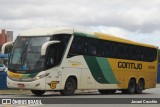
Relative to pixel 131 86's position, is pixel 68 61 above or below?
above

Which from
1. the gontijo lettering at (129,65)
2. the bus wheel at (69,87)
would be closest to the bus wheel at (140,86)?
the gontijo lettering at (129,65)

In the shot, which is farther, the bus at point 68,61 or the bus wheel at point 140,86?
the bus wheel at point 140,86

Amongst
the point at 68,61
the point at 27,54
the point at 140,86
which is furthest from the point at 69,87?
the point at 140,86

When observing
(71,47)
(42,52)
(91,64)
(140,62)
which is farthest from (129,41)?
(42,52)

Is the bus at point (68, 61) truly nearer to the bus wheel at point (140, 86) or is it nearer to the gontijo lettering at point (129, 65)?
the gontijo lettering at point (129, 65)

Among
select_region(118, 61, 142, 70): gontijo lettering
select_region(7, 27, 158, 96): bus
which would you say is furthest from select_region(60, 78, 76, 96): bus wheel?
select_region(118, 61, 142, 70): gontijo lettering

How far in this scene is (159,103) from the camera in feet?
70.8

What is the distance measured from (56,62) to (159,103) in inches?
227

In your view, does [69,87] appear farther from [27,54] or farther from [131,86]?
[131,86]

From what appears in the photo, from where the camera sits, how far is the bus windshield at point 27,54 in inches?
939

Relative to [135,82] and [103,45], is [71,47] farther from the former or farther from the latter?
[135,82]

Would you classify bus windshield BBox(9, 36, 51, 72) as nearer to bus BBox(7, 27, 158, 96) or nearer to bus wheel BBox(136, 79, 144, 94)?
bus BBox(7, 27, 158, 96)

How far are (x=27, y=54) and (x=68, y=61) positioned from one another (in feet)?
7.53

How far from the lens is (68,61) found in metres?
25.3
